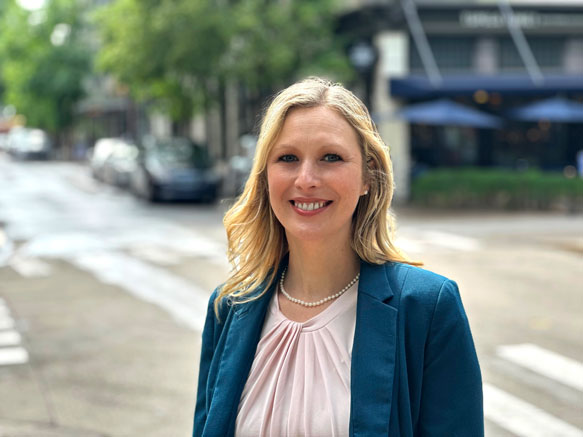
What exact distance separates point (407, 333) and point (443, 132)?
24.2 meters

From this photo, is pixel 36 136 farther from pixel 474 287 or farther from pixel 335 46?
pixel 474 287

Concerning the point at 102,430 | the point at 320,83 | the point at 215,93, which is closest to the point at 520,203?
the point at 215,93

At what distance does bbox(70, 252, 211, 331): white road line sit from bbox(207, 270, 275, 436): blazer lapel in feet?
21.1

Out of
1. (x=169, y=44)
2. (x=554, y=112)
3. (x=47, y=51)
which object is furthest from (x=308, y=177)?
(x=47, y=51)

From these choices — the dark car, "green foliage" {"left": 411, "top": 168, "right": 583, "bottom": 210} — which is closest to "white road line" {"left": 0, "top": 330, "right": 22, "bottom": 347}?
"green foliage" {"left": 411, "top": 168, "right": 583, "bottom": 210}

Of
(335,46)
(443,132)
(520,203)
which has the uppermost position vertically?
(335,46)

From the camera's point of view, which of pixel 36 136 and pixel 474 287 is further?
pixel 36 136

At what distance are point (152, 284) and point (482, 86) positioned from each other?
51.9ft

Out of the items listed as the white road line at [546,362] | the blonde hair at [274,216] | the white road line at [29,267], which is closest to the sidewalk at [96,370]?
the white road line at [29,267]

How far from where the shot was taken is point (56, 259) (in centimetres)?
1418

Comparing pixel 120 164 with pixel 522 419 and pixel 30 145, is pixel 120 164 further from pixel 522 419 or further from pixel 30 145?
pixel 30 145

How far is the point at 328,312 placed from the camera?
2506 millimetres

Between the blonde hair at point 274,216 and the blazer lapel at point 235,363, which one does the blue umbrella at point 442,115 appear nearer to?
the blonde hair at point 274,216

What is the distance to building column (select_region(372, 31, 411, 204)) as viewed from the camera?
24.8m
